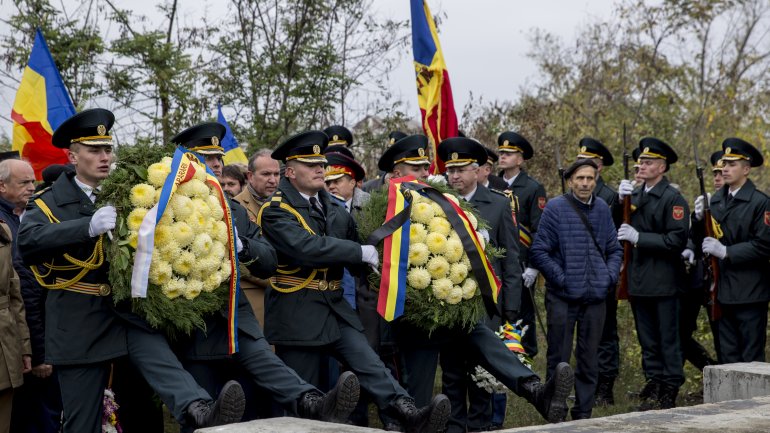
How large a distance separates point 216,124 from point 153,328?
2.05 meters

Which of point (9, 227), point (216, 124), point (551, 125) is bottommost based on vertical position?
point (9, 227)

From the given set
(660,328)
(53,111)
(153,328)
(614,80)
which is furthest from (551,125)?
(153,328)

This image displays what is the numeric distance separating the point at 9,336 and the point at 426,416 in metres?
2.80

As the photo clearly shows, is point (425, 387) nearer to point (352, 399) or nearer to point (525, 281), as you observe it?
point (352, 399)

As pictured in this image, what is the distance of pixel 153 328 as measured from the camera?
242 inches

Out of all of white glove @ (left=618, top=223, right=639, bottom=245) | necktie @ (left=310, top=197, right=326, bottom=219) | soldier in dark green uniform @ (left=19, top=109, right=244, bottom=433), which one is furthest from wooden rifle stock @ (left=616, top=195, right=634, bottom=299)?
soldier in dark green uniform @ (left=19, top=109, right=244, bottom=433)

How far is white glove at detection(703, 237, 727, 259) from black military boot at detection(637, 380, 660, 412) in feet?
4.47

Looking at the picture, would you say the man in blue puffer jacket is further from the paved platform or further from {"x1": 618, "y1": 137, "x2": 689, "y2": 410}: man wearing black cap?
the paved platform

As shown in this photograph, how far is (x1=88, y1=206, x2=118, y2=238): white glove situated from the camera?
5.79m

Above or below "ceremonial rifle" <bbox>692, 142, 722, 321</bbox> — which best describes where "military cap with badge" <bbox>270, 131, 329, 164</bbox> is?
above

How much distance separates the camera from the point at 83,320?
19.8 feet

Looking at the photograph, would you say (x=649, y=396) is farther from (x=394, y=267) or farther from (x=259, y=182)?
(x=259, y=182)

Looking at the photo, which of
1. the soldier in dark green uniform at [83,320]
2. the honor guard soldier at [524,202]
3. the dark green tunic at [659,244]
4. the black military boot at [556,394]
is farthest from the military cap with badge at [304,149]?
the dark green tunic at [659,244]

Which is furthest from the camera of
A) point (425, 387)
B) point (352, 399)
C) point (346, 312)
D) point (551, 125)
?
point (551, 125)
